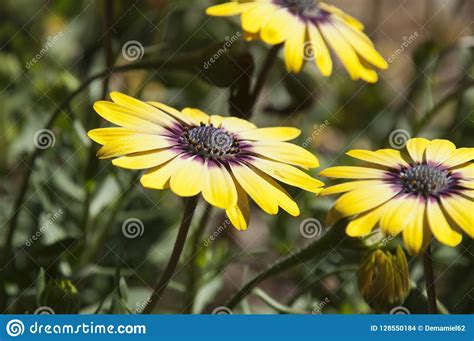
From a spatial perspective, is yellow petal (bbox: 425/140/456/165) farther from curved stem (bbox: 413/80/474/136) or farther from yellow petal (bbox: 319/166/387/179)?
curved stem (bbox: 413/80/474/136)

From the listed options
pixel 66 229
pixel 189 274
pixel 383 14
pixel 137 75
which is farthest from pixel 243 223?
pixel 383 14

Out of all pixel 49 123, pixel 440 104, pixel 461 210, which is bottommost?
pixel 461 210

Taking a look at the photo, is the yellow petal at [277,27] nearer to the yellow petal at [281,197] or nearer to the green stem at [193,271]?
the yellow petal at [281,197]

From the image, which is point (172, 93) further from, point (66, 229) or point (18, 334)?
point (18, 334)
